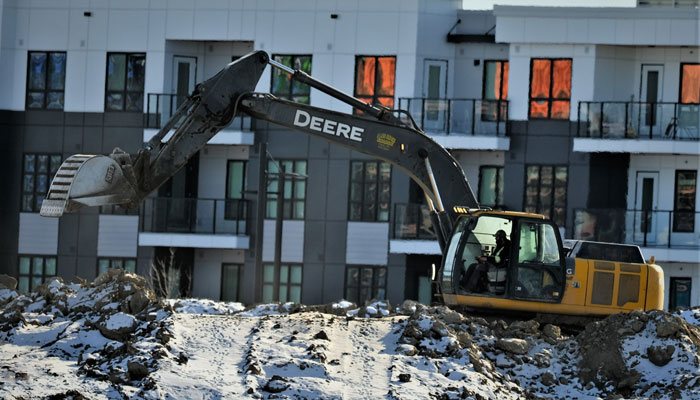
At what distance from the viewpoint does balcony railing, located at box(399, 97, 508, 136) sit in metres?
43.2

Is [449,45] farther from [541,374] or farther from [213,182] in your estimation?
[541,374]

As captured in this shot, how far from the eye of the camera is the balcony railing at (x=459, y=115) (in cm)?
4319

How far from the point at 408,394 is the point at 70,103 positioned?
1026 inches

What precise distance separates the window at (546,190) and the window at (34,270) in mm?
13751

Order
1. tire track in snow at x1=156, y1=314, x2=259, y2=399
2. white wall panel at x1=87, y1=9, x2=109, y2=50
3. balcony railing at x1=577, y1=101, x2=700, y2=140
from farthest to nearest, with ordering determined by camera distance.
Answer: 1. white wall panel at x1=87, y1=9, x2=109, y2=50
2. balcony railing at x1=577, y1=101, x2=700, y2=140
3. tire track in snow at x1=156, y1=314, x2=259, y2=399

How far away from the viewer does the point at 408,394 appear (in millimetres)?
22406

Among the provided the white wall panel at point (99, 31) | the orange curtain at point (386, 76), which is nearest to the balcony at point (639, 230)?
the orange curtain at point (386, 76)

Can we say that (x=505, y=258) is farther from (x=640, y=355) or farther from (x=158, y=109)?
(x=158, y=109)

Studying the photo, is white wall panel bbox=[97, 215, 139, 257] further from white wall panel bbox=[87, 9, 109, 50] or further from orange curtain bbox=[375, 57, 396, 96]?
orange curtain bbox=[375, 57, 396, 96]

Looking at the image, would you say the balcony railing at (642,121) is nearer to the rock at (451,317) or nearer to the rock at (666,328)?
the rock at (451,317)

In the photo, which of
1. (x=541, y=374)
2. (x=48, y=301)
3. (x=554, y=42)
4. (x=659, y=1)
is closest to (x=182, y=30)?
(x=554, y=42)

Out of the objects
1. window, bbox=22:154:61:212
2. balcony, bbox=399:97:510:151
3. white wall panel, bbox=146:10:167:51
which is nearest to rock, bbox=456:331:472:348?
balcony, bbox=399:97:510:151

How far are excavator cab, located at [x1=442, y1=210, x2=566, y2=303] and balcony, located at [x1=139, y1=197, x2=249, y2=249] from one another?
58.6 feet

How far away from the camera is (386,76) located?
4444cm
